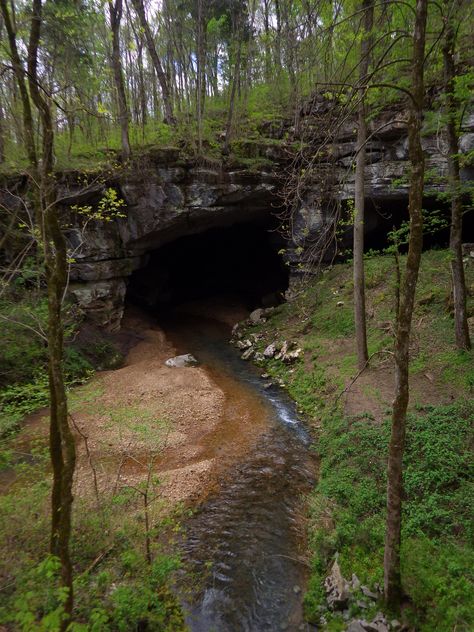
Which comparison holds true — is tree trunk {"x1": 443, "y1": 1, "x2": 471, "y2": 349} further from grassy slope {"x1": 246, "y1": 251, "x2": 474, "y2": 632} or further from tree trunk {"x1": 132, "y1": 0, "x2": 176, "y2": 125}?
tree trunk {"x1": 132, "y1": 0, "x2": 176, "y2": 125}

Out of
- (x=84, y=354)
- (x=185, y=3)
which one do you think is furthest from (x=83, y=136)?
(x=84, y=354)

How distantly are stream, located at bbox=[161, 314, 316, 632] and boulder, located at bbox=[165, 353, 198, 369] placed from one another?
4.31 meters

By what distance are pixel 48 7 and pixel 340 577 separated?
9.10 meters

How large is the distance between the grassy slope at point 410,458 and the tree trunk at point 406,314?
1.29 ft

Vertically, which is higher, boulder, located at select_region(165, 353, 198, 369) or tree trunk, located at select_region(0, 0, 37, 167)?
tree trunk, located at select_region(0, 0, 37, 167)

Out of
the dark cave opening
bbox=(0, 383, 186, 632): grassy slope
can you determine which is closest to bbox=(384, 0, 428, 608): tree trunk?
bbox=(0, 383, 186, 632): grassy slope

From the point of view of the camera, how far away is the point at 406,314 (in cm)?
396

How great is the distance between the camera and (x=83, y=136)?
19156 millimetres

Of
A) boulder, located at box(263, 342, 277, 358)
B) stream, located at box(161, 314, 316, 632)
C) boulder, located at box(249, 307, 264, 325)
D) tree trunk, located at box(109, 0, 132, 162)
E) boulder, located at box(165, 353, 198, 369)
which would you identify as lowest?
stream, located at box(161, 314, 316, 632)

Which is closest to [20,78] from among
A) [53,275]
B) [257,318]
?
[53,275]

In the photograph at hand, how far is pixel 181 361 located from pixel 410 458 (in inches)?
419

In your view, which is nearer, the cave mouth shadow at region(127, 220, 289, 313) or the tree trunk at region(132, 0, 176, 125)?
the tree trunk at region(132, 0, 176, 125)

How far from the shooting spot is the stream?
5.41m

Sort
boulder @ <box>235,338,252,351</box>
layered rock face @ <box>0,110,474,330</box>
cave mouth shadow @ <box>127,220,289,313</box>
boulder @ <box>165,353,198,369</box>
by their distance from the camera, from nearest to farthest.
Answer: boulder @ <box>165,353,198,369</box>, layered rock face @ <box>0,110,474,330</box>, boulder @ <box>235,338,252,351</box>, cave mouth shadow @ <box>127,220,289,313</box>
